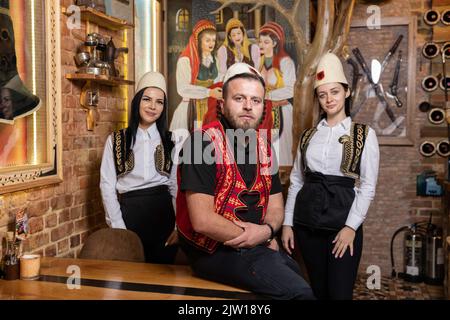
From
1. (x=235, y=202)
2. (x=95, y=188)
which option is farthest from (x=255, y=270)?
(x=95, y=188)

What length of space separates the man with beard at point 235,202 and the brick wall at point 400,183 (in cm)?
270

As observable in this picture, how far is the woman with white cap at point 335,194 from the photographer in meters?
2.45

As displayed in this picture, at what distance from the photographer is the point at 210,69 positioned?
14.0 ft

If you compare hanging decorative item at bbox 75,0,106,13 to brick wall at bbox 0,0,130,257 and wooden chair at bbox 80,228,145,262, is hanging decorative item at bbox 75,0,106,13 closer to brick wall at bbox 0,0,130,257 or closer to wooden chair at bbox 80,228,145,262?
brick wall at bbox 0,0,130,257

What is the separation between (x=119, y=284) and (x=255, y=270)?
1.90ft

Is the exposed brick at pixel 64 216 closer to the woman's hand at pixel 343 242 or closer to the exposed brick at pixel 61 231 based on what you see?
the exposed brick at pixel 61 231

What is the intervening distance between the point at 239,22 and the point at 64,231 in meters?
2.34

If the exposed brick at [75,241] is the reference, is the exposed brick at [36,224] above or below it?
above

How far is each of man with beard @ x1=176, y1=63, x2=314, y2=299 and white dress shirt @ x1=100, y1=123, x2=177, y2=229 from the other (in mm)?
965

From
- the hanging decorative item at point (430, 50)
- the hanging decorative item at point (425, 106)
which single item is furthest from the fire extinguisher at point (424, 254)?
the hanging decorative item at point (430, 50)

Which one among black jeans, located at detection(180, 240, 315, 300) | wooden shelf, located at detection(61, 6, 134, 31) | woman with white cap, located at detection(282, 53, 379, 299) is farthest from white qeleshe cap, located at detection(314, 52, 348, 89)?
wooden shelf, located at detection(61, 6, 134, 31)

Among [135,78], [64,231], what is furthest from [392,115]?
[64,231]

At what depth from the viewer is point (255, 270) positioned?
181cm

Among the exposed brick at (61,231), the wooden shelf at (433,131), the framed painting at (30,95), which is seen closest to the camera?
the framed painting at (30,95)
